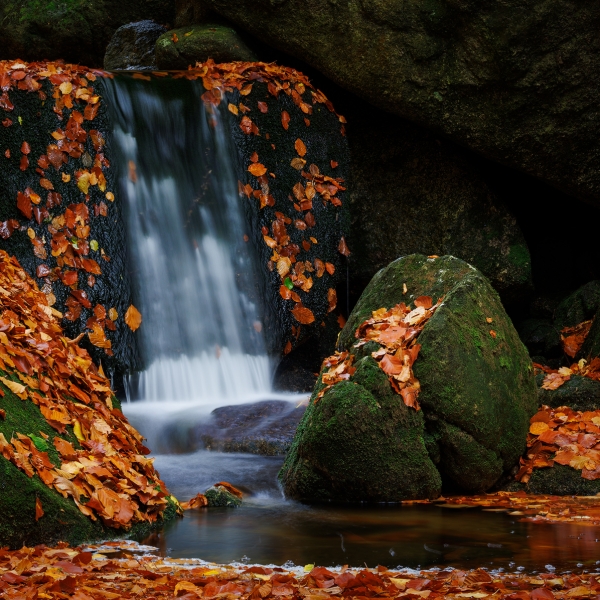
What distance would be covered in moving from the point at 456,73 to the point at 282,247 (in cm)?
248

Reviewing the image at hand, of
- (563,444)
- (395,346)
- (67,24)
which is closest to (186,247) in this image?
(395,346)

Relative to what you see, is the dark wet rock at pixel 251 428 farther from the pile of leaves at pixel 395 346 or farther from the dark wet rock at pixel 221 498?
the dark wet rock at pixel 221 498

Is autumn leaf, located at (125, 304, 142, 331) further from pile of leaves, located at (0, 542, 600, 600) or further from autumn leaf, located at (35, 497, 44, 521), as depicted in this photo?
pile of leaves, located at (0, 542, 600, 600)

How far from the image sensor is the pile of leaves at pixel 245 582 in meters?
3.02

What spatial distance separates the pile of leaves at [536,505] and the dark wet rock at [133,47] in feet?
25.7

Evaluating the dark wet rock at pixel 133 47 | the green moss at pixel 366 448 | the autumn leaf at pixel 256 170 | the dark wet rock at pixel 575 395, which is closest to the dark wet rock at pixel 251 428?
the green moss at pixel 366 448

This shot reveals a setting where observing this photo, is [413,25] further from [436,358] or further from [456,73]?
[436,358]

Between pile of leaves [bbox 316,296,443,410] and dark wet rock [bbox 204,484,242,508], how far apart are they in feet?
2.83

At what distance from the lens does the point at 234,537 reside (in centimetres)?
435

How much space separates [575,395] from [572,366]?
1.70 metres

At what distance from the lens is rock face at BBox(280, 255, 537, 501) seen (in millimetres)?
5211

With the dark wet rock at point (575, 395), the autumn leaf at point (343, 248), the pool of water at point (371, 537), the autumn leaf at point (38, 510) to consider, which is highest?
the autumn leaf at point (343, 248)

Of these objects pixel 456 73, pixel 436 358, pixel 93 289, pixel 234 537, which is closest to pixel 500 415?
pixel 436 358

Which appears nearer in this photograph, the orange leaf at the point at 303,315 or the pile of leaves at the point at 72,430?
the pile of leaves at the point at 72,430
